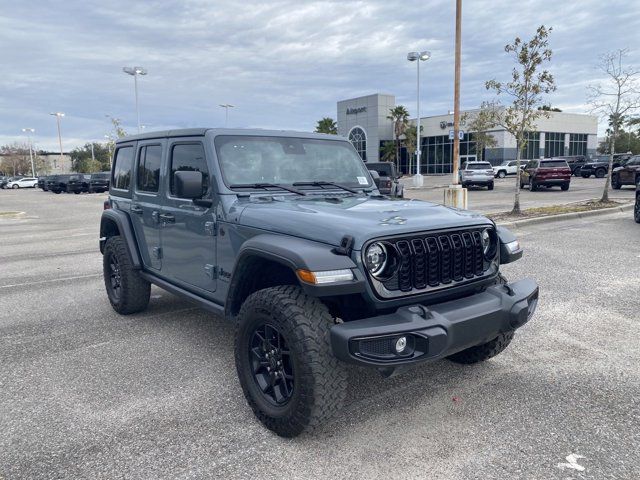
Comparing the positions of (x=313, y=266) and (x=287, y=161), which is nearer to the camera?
(x=313, y=266)

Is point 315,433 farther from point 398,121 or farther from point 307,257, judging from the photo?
point 398,121

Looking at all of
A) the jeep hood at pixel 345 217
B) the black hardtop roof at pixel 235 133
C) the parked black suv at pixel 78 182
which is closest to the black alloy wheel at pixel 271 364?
the jeep hood at pixel 345 217

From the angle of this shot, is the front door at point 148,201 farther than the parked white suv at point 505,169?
No

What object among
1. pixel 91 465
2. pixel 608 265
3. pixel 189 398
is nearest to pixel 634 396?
pixel 189 398

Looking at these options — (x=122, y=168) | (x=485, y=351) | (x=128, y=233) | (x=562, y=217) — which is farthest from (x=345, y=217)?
(x=562, y=217)

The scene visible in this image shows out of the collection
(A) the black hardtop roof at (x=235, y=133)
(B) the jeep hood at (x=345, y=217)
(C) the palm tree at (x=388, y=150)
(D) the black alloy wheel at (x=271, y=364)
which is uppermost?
(C) the palm tree at (x=388, y=150)

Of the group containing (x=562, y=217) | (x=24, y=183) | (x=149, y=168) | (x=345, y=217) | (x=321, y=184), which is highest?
(x=149, y=168)

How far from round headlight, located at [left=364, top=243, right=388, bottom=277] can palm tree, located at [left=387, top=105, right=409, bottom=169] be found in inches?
2157

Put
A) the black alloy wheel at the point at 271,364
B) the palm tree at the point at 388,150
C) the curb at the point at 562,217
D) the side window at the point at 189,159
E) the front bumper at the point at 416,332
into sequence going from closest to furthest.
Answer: the front bumper at the point at 416,332 < the black alloy wheel at the point at 271,364 < the side window at the point at 189,159 < the curb at the point at 562,217 < the palm tree at the point at 388,150

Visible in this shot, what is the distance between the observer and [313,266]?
8.86ft

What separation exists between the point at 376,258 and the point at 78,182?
4127 centimetres

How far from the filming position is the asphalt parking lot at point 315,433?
2752 millimetres

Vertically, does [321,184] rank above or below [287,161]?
below

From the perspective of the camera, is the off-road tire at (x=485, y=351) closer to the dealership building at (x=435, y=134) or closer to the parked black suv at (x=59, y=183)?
the parked black suv at (x=59, y=183)
